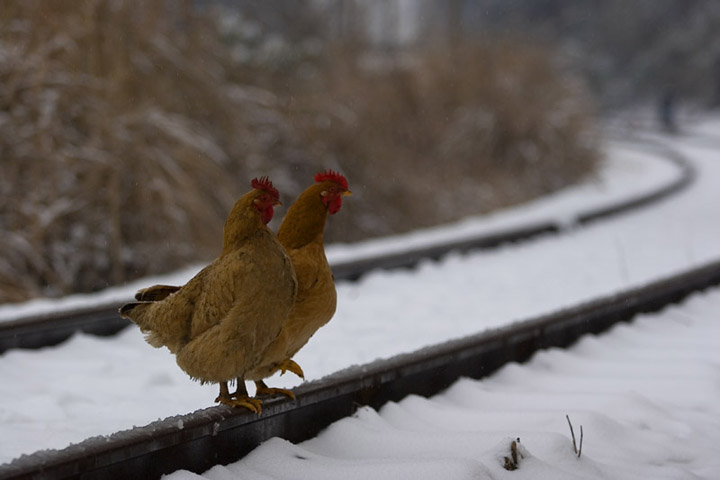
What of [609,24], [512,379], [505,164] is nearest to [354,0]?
[505,164]

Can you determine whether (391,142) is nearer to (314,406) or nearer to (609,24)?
(314,406)

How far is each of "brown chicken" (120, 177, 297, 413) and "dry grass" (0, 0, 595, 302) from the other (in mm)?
4613

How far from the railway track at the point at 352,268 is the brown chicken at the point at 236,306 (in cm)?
232

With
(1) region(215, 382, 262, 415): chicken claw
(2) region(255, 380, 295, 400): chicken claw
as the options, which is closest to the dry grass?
(2) region(255, 380, 295, 400): chicken claw

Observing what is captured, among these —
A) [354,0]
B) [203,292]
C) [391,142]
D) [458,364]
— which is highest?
[354,0]

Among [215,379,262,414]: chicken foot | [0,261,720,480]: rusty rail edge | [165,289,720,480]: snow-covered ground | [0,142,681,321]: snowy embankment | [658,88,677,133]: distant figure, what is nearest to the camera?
[0,261,720,480]: rusty rail edge

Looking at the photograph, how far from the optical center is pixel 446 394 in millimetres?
4301

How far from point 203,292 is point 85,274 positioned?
5679mm

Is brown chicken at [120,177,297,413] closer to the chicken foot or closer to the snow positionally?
the chicken foot

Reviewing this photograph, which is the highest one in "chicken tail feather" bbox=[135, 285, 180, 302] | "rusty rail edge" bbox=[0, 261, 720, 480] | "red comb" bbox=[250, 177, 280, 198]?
"red comb" bbox=[250, 177, 280, 198]

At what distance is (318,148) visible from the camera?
12.6 m

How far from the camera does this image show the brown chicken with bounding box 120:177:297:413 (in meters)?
2.99

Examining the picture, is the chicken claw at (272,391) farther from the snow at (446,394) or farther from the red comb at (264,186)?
the red comb at (264,186)

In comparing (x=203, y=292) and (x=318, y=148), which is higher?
(x=318, y=148)
